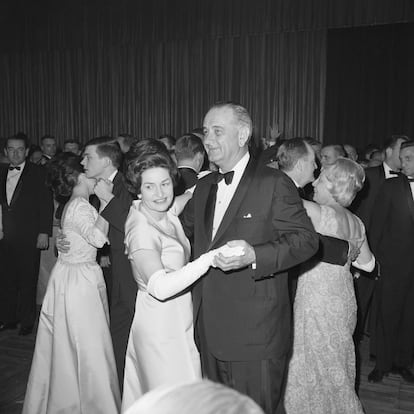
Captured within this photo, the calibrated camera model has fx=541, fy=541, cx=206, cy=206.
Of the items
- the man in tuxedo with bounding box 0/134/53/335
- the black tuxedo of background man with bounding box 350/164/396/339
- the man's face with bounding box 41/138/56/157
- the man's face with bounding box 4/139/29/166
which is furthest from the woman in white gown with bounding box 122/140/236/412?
the man's face with bounding box 41/138/56/157

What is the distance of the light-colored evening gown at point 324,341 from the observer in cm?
284

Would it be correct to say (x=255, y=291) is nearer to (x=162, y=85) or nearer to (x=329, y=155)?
(x=329, y=155)

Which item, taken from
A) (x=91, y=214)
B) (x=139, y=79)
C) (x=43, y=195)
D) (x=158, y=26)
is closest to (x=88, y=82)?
(x=139, y=79)

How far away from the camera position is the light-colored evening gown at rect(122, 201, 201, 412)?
2299mm

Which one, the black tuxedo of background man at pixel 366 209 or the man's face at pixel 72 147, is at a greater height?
the man's face at pixel 72 147

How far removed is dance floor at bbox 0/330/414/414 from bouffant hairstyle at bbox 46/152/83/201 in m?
1.36

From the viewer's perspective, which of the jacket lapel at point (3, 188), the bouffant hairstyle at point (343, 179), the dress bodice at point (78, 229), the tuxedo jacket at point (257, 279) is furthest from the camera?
the jacket lapel at point (3, 188)

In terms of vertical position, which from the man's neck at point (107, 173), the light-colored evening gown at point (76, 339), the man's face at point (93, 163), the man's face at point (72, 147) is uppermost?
the man's face at point (72, 147)

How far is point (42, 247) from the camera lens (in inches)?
192

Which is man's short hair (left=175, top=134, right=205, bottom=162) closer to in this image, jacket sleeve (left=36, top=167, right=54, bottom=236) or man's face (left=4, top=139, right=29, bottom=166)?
jacket sleeve (left=36, top=167, right=54, bottom=236)

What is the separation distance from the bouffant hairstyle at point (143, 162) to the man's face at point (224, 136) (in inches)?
8.9

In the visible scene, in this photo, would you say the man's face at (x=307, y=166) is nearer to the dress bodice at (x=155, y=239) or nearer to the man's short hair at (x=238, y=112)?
the man's short hair at (x=238, y=112)

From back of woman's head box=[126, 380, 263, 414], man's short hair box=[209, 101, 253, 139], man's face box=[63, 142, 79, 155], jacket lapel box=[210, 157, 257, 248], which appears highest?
man's short hair box=[209, 101, 253, 139]

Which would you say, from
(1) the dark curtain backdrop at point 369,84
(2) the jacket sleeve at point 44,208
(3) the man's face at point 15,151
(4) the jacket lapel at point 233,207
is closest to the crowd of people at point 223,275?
(4) the jacket lapel at point 233,207
